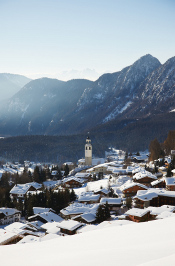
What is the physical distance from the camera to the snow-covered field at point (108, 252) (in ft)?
25.9

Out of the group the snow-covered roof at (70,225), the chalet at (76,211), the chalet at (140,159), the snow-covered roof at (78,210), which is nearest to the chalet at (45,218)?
the chalet at (76,211)

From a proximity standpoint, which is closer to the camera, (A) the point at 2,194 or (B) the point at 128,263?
(B) the point at 128,263

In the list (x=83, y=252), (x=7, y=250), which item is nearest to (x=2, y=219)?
(x=7, y=250)

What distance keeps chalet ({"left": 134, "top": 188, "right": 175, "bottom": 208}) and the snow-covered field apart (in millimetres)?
24256

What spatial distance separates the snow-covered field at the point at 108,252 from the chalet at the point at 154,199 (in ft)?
79.6

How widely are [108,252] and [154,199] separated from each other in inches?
1141

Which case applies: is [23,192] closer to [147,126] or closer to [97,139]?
[97,139]

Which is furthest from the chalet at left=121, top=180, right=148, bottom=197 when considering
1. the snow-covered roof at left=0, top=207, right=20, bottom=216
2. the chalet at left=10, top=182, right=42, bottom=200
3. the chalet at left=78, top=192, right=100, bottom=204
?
the chalet at left=10, top=182, right=42, bottom=200

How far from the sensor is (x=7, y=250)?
10992 mm

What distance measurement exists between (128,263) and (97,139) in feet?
518

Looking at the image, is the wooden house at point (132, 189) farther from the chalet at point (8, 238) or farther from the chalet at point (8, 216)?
the chalet at point (8, 238)

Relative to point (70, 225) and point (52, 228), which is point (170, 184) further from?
point (52, 228)

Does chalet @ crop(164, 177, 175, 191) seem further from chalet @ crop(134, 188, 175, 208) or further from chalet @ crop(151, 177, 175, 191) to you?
chalet @ crop(134, 188, 175, 208)

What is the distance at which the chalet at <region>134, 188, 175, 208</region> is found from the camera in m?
35.4
